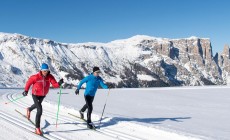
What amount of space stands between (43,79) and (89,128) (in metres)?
2.35

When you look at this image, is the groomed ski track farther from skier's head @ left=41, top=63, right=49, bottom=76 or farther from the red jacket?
skier's head @ left=41, top=63, right=49, bottom=76

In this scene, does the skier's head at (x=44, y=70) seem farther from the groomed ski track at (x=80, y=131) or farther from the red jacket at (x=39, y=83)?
the groomed ski track at (x=80, y=131)

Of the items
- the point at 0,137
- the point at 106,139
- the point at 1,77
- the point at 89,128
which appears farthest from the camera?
the point at 1,77

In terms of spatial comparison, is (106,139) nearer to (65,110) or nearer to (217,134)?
(217,134)

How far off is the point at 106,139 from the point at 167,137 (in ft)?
6.31

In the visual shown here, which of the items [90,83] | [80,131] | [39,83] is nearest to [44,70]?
[39,83]

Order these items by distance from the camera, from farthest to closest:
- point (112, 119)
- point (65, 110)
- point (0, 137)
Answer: point (65, 110), point (112, 119), point (0, 137)

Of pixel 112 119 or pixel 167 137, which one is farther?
pixel 112 119

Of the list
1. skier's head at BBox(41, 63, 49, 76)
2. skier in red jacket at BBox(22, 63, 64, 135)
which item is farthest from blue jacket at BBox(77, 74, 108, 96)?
skier's head at BBox(41, 63, 49, 76)

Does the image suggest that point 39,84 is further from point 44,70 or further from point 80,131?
point 80,131

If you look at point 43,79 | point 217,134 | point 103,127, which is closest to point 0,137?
point 43,79

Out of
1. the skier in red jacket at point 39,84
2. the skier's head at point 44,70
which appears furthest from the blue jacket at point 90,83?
the skier's head at point 44,70

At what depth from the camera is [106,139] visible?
9.51 meters

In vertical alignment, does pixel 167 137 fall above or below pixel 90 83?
below
